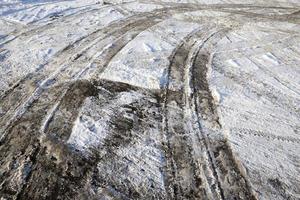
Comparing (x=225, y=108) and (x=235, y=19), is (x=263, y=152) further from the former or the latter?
(x=235, y=19)

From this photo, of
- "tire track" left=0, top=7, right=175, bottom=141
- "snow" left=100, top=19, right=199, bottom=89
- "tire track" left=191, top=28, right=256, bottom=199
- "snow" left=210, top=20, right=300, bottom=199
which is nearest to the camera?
"tire track" left=191, top=28, right=256, bottom=199

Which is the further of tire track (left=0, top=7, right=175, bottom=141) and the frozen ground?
tire track (left=0, top=7, right=175, bottom=141)

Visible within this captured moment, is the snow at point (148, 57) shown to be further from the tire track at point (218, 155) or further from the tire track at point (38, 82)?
the tire track at point (218, 155)

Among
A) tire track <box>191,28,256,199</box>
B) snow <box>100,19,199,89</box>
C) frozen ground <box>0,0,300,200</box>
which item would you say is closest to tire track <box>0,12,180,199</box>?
frozen ground <box>0,0,300,200</box>

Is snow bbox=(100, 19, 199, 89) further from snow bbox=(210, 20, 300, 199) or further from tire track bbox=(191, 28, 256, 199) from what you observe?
snow bbox=(210, 20, 300, 199)

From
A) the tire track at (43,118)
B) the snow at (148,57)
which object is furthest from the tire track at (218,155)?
the tire track at (43,118)

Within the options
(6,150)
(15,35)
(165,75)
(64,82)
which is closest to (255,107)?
(165,75)

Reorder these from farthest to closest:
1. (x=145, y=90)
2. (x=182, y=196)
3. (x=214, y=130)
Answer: (x=145, y=90), (x=214, y=130), (x=182, y=196)

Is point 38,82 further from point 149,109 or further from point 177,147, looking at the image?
point 177,147

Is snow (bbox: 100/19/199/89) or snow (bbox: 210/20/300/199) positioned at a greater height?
snow (bbox: 100/19/199/89)
